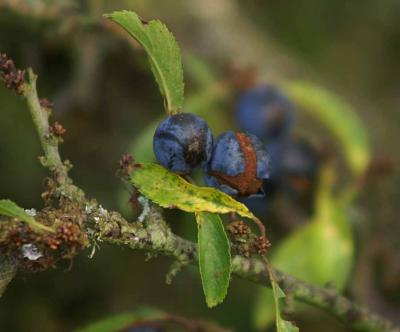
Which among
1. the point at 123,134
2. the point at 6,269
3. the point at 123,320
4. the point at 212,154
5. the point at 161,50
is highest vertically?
the point at 161,50

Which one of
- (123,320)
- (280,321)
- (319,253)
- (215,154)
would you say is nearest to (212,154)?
(215,154)

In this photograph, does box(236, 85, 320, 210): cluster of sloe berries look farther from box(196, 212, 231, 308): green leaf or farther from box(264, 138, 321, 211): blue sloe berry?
box(196, 212, 231, 308): green leaf

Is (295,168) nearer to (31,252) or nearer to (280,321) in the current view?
(280,321)

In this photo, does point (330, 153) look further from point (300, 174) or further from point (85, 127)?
point (85, 127)

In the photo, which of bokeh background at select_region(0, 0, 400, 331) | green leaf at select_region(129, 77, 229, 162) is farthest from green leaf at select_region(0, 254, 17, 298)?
green leaf at select_region(129, 77, 229, 162)

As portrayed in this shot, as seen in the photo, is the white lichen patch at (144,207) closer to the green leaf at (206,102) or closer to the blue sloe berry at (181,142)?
the blue sloe berry at (181,142)

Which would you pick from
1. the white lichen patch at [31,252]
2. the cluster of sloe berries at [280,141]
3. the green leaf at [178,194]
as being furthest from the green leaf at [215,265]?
the cluster of sloe berries at [280,141]
